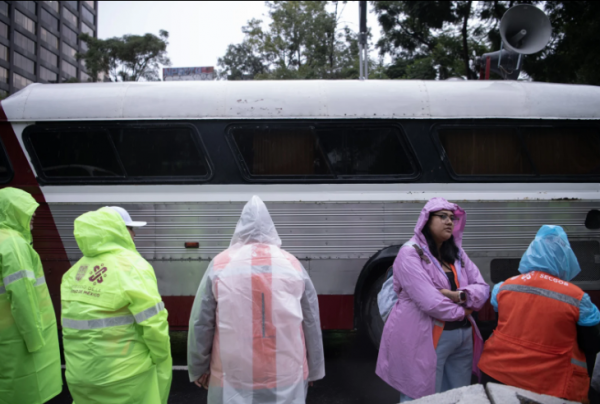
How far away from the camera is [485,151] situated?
4910 mm

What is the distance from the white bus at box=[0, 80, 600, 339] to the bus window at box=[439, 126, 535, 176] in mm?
14

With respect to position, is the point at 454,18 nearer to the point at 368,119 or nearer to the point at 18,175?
the point at 368,119

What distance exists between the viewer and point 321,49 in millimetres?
27703

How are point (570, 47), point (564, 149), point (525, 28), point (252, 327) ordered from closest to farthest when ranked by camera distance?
point (252, 327), point (564, 149), point (525, 28), point (570, 47)

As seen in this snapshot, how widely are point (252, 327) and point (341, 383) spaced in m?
2.67

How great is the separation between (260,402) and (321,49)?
2753cm

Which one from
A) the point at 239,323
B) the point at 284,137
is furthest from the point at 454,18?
the point at 239,323

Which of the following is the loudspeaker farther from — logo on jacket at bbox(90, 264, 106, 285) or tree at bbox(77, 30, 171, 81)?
tree at bbox(77, 30, 171, 81)

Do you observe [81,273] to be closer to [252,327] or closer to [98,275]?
[98,275]

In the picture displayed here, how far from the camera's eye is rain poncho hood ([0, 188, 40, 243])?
3.41 m

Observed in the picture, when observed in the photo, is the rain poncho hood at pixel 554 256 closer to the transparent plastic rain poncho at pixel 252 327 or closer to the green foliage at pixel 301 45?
the transparent plastic rain poncho at pixel 252 327

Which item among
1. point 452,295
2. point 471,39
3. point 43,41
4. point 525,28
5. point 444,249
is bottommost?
point 452,295

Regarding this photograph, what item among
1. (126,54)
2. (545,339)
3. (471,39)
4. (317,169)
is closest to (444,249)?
(545,339)

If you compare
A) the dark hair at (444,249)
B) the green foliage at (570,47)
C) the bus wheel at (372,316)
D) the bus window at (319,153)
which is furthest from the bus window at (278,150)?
the green foliage at (570,47)
